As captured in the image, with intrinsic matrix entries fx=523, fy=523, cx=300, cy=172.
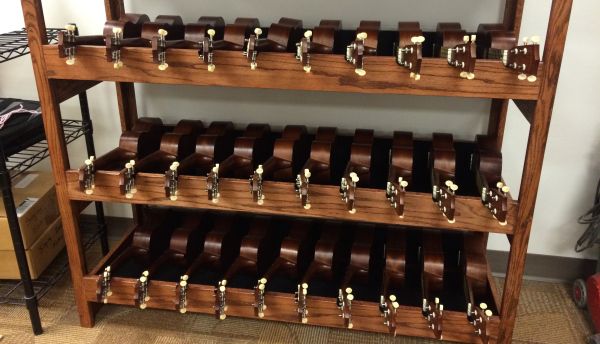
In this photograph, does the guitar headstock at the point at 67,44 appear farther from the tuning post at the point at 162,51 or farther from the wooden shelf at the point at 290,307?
the wooden shelf at the point at 290,307

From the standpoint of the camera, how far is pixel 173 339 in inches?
70.1

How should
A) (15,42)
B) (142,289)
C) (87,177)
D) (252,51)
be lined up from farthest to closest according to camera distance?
(15,42), (142,289), (87,177), (252,51)

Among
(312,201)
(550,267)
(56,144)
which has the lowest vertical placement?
(550,267)

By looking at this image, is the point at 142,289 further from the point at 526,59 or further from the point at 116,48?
the point at 526,59

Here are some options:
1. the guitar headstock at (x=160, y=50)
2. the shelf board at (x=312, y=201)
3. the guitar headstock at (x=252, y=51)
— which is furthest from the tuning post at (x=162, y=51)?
the shelf board at (x=312, y=201)

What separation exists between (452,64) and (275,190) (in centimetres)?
59

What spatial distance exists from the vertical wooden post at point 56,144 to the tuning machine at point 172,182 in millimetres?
346

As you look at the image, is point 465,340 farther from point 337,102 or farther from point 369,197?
point 337,102

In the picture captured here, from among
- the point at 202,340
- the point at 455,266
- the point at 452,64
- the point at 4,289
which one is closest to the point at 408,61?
the point at 452,64

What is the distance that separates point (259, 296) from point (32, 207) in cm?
95

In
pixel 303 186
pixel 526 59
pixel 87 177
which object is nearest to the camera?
pixel 526 59

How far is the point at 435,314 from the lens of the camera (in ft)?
4.91

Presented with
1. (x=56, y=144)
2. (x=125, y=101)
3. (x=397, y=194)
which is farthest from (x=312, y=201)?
(x=125, y=101)

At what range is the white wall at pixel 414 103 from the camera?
1.74 metres
